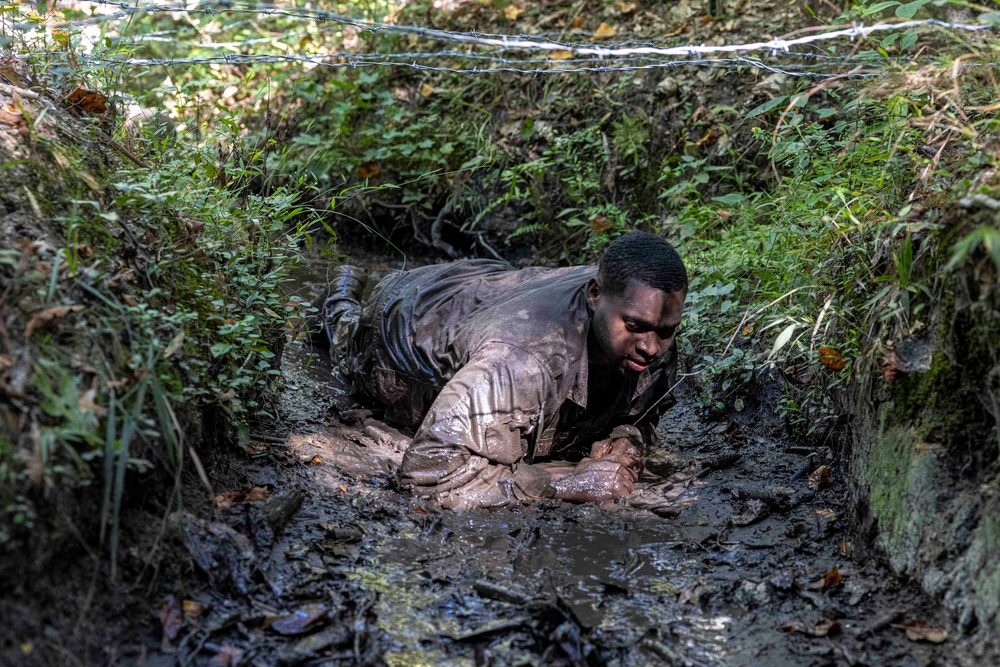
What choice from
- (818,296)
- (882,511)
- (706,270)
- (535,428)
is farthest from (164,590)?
(706,270)

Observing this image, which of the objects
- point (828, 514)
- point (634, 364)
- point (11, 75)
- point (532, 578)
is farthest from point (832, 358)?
point (11, 75)

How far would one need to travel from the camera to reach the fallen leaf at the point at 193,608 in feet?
9.30

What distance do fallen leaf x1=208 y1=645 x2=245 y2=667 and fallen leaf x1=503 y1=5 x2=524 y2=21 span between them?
740 cm

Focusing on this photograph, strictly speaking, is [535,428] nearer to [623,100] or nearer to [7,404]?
[7,404]

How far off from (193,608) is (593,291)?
237 centimetres

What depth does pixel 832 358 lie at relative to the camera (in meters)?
3.87

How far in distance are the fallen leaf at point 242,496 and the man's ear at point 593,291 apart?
5.84 feet

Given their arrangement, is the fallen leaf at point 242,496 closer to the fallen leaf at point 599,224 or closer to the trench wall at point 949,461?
the trench wall at point 949,461

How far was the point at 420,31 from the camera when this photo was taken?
3.64 meters

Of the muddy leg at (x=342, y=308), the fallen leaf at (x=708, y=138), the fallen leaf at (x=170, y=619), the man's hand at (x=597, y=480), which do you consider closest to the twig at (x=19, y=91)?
the muddy leg at (x=342, y=308)

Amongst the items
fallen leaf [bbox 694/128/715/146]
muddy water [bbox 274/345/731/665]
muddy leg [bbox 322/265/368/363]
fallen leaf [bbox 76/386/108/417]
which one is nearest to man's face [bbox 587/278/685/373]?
muddy water [bbox 274/345/731/665]

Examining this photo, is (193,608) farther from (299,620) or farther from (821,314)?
(821,314)

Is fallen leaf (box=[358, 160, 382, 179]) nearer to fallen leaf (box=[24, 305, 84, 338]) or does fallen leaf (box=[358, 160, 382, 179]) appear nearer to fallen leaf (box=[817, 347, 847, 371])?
fallen leaf (box=[817, 347, 847, 371])

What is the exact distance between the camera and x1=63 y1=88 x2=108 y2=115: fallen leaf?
4.40m
